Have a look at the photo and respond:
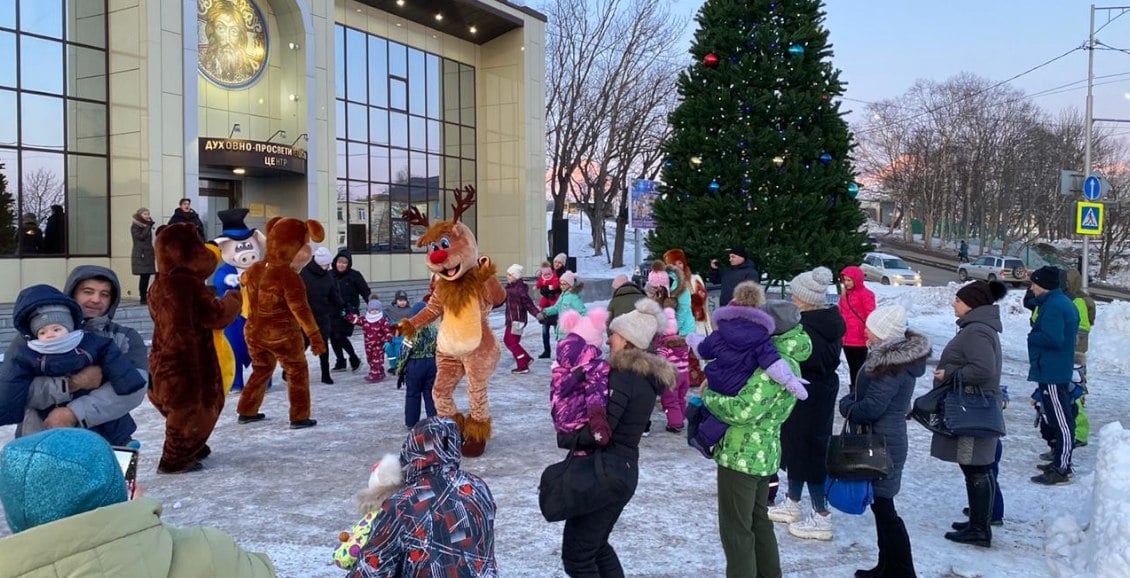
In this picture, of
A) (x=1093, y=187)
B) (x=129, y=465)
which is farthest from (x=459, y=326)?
(x=1093, y=187)

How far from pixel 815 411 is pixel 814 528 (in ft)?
2.50

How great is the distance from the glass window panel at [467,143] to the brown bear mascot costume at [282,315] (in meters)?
19.4

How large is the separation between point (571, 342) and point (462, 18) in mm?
23117

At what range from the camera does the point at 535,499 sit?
18.9 feet

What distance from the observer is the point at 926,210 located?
60812 millimetres

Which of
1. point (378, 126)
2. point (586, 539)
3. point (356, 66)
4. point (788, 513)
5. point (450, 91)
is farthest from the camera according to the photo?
point (450, 91)

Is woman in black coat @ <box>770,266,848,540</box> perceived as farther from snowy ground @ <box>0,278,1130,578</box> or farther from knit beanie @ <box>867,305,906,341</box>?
knit beanie @ <box>867,305,906,341</box>

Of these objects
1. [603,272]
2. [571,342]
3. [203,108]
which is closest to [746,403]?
[571,342]

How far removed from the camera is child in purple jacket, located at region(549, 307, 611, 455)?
3.56 metres

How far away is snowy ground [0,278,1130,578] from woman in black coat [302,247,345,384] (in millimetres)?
1348

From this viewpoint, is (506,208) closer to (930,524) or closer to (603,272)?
(603,272)

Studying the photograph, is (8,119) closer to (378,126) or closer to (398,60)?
(378,126)

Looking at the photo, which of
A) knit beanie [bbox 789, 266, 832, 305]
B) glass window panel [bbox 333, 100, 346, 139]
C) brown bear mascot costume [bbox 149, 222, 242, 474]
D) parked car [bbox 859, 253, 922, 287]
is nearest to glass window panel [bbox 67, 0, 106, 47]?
glass window panel [bbox 333, 100, 346, 139]

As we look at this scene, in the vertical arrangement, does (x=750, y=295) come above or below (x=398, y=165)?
below
